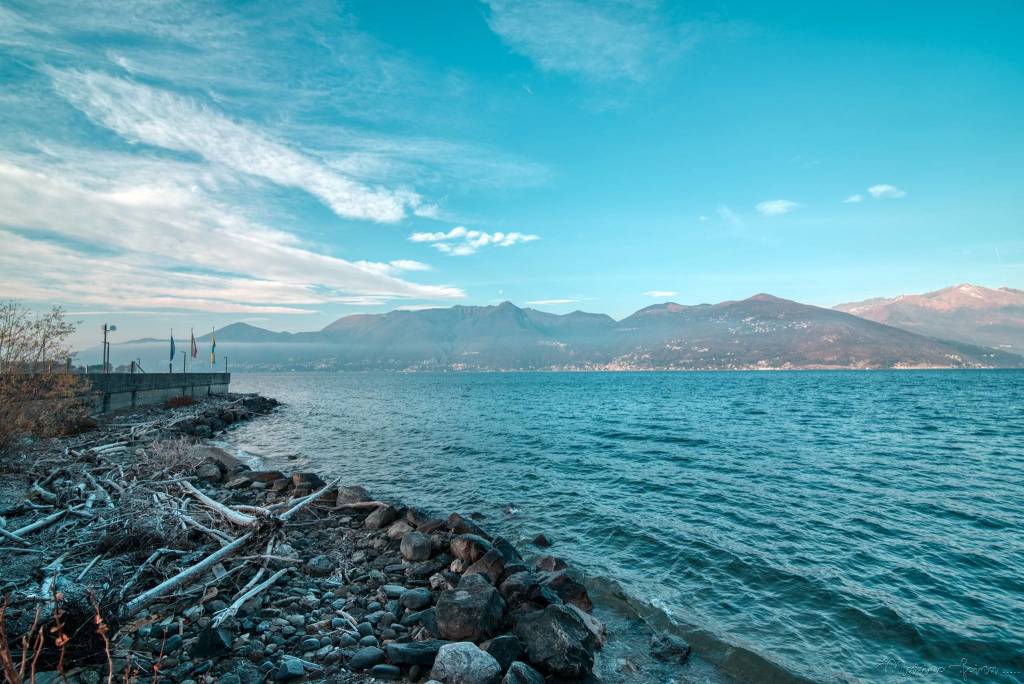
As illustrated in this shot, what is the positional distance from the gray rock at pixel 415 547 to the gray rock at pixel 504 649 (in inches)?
170

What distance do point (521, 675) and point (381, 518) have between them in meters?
8.20

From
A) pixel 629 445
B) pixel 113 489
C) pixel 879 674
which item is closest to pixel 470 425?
pixel 629 445

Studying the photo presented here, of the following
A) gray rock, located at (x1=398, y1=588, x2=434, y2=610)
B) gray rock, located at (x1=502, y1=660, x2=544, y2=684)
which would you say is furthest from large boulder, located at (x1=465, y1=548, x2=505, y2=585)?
gray rock, located at (x1=502, y1=660, x2=544, y2=684)

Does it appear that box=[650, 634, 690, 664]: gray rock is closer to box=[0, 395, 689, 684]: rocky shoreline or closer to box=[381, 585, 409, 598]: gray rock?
box=[0, 395, 689, 684]: rocky shoreline

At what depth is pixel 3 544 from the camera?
1020 centimetres

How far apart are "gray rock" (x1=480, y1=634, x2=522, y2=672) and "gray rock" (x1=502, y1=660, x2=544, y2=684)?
431 millimetres

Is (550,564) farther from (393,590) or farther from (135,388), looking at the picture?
(135,388)

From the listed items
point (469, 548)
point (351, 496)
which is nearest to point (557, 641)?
point (469, 548)

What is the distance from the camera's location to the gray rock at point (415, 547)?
39.0 feet

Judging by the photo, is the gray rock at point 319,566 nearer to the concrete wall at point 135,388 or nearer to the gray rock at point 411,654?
the gray rock at point 411,654

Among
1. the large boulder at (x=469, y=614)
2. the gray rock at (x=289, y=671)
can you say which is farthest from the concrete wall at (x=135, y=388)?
the large boulder at (x=469, y=614)

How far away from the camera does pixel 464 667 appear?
277 inches

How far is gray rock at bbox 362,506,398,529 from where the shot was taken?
1408 centimetres

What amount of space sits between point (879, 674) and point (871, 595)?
3.04m
